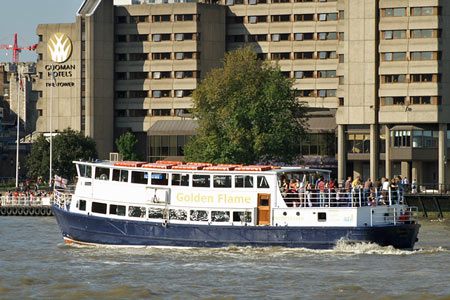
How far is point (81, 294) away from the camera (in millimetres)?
39188

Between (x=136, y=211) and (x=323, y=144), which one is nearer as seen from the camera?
(x=136, y=211)

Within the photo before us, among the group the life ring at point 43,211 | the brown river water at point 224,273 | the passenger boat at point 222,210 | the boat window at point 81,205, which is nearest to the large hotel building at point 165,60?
the life ring at point 43,211

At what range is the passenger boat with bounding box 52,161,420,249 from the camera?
4978 cm

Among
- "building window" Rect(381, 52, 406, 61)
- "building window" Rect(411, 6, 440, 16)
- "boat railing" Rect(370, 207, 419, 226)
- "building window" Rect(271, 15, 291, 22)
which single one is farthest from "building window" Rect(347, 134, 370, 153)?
"boat railing" Rect(370, 207, 419, 226)

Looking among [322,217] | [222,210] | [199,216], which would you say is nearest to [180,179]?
[199,216]

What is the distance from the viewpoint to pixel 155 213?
52125 mm

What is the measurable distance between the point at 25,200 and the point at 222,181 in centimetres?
4521

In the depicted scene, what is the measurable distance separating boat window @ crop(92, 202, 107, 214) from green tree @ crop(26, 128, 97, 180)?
61.9 meters

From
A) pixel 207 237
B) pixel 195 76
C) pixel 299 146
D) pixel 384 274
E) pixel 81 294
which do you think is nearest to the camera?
pixel 81 294

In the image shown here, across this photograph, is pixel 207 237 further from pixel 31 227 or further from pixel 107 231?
pixel 31 227

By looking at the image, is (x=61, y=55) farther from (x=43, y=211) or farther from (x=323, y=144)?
(x=43, y=211)

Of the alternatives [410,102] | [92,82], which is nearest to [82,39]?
[92,82]

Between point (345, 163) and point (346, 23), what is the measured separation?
16605mm

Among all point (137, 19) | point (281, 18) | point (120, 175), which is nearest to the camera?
point (120, 175)
